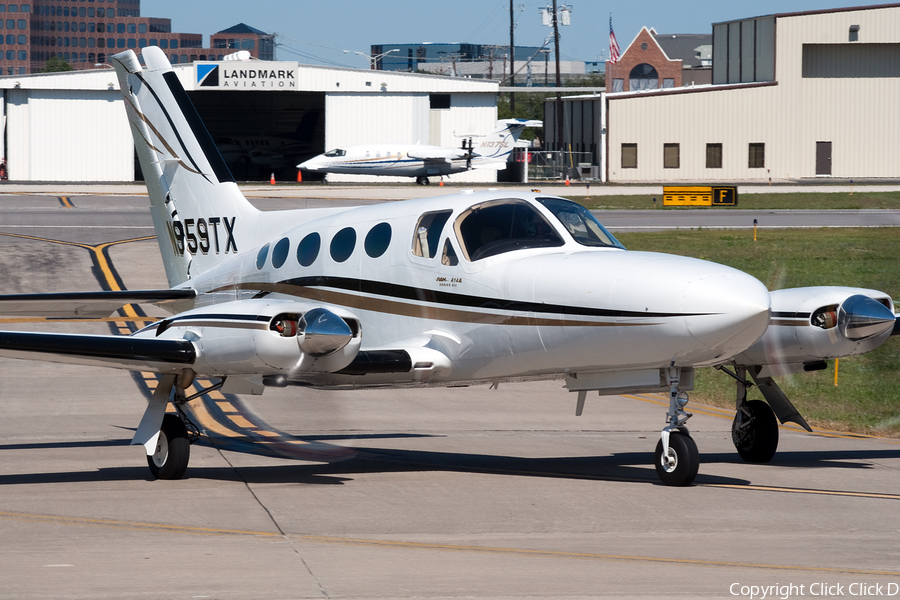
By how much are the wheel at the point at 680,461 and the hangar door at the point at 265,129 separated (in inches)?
3103

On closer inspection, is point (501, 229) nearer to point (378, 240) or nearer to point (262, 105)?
point (378, 240)

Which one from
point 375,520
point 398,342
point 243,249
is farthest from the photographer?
point 243,249

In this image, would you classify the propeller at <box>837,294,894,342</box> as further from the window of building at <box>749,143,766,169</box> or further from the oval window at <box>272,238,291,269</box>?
the window of building at <box>749,143,766,169</box>

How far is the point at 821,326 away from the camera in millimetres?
11602

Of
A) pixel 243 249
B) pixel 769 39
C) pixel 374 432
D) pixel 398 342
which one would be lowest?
pixel 374 432

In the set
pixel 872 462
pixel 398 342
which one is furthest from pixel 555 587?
pixel 872 462

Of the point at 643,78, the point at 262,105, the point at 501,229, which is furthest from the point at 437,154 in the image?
the point at 501,229

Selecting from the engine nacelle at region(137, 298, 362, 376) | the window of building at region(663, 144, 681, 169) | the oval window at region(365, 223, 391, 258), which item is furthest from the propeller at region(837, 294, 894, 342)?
the window of building at region(663, 144, 681, 169)

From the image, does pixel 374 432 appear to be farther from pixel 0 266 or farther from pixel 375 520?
pixel 0 266

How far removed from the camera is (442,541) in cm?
853

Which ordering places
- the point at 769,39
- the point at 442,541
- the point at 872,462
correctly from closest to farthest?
1. the point at 442,541
2. the point at 872,462
3. the point at 769,39

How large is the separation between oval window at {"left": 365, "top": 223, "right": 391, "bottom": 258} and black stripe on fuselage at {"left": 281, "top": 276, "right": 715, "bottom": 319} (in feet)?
1.12

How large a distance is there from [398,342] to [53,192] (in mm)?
53048

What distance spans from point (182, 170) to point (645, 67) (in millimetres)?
114262
